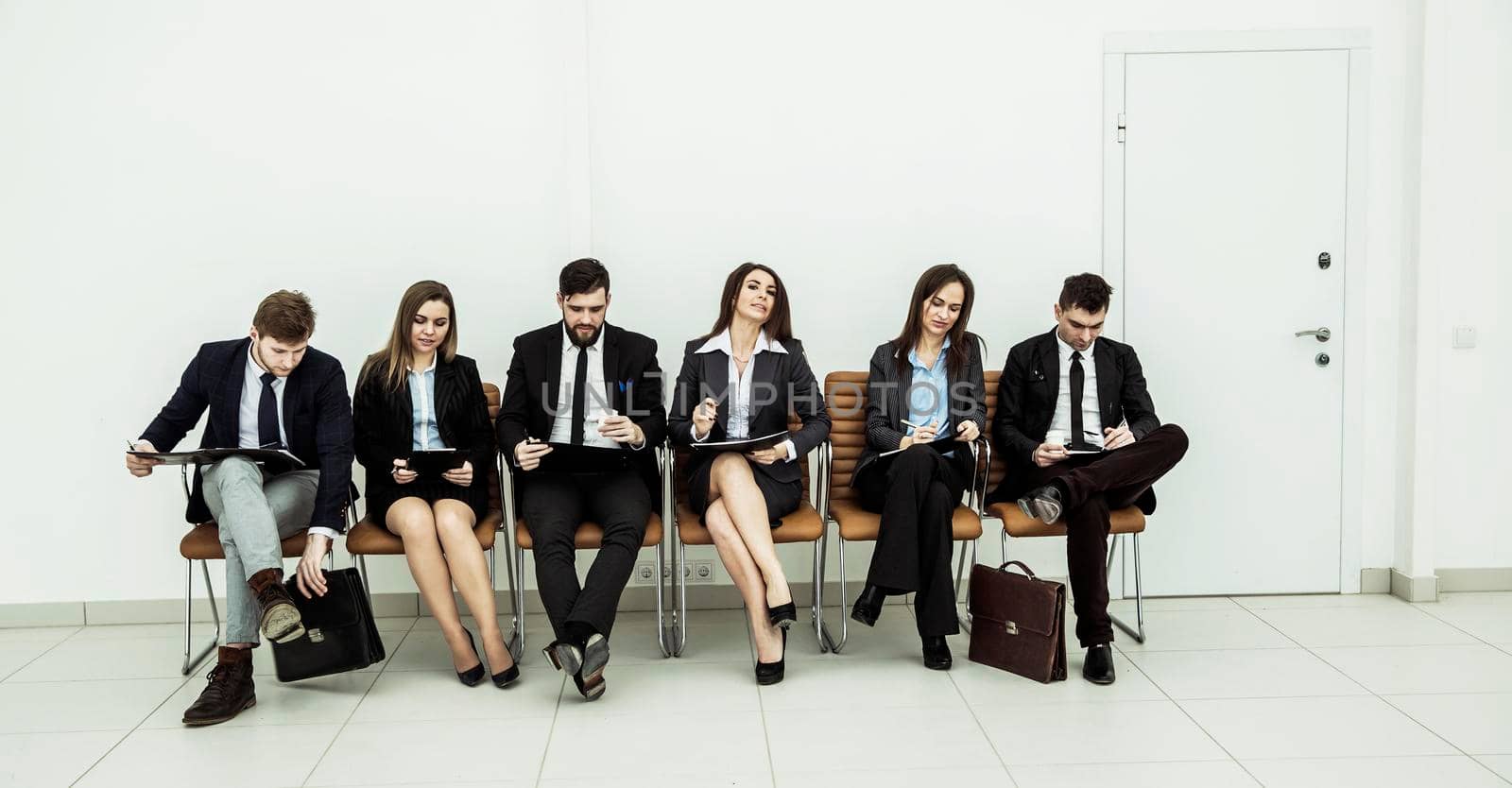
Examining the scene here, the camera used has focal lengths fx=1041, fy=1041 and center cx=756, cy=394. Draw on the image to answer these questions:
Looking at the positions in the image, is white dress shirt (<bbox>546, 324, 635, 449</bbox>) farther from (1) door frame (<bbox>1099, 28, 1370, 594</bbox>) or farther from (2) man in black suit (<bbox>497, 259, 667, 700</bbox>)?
(1) door frame (<bbox>1099, 28, 1370, 594</bbox>)

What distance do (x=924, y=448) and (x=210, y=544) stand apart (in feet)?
7.14

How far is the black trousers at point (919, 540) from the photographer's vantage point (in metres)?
3.13

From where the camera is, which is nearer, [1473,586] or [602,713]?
[602,713]

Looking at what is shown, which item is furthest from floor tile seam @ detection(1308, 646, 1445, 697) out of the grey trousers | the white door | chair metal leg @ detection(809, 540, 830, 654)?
the grey trousers

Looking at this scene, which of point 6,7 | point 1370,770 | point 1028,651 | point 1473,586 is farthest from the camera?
point 1473,586

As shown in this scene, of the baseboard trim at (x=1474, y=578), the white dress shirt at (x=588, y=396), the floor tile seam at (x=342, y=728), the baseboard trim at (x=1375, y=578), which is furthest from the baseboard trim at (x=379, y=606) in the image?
the baseboard trim at (x=1474, y=578)

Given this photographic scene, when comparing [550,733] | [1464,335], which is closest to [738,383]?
[550,733]

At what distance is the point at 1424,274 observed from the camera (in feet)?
12.5

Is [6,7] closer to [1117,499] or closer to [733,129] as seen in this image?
[733,129]

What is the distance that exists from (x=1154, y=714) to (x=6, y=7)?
14.2ft

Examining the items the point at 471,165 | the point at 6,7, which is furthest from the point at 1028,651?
the point at 6,7

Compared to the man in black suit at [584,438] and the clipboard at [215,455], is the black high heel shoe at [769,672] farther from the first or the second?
the clipboard at [215,455]

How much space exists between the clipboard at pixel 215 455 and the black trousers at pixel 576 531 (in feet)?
2.31

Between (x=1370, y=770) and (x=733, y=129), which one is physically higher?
(x=733, y=129)
